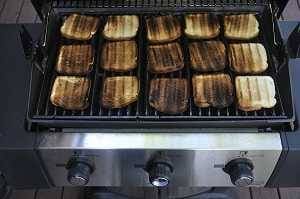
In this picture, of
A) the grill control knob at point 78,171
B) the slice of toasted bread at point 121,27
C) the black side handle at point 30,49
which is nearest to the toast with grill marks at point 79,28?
the slice of toasted bread at point 121,27

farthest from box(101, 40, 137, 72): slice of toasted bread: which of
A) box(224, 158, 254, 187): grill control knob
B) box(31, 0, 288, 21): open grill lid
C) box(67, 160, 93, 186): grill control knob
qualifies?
box(224, 158, 254, 187): grill control knob

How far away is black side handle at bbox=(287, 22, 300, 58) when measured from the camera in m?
1.09

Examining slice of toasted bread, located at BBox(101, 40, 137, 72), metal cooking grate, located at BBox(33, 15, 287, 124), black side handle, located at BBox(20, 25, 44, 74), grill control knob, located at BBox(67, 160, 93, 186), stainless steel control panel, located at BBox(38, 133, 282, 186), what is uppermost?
slice of toasted bread, located at BBox(101, 40, 137, 72)

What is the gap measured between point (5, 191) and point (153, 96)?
46.8 inches

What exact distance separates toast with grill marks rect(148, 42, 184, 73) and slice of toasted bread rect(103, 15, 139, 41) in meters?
0.09

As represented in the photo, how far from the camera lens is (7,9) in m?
2.70

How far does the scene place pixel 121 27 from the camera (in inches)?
51.7

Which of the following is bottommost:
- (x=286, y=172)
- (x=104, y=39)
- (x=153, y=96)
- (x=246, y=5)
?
(x=286, y=172)

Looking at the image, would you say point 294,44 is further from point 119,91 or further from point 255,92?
point 119,91

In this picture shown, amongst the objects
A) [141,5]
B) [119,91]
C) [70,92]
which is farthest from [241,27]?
[70,92]

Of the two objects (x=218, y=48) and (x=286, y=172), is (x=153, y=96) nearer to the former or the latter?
(x=218, y=48)

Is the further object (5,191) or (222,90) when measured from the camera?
(5,191)

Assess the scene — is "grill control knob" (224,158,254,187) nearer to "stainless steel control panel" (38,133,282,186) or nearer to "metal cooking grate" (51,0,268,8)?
"stainless steel control panel" (38,133,282,186)

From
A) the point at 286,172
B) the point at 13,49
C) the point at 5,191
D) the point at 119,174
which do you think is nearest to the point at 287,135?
the point at 286,172
